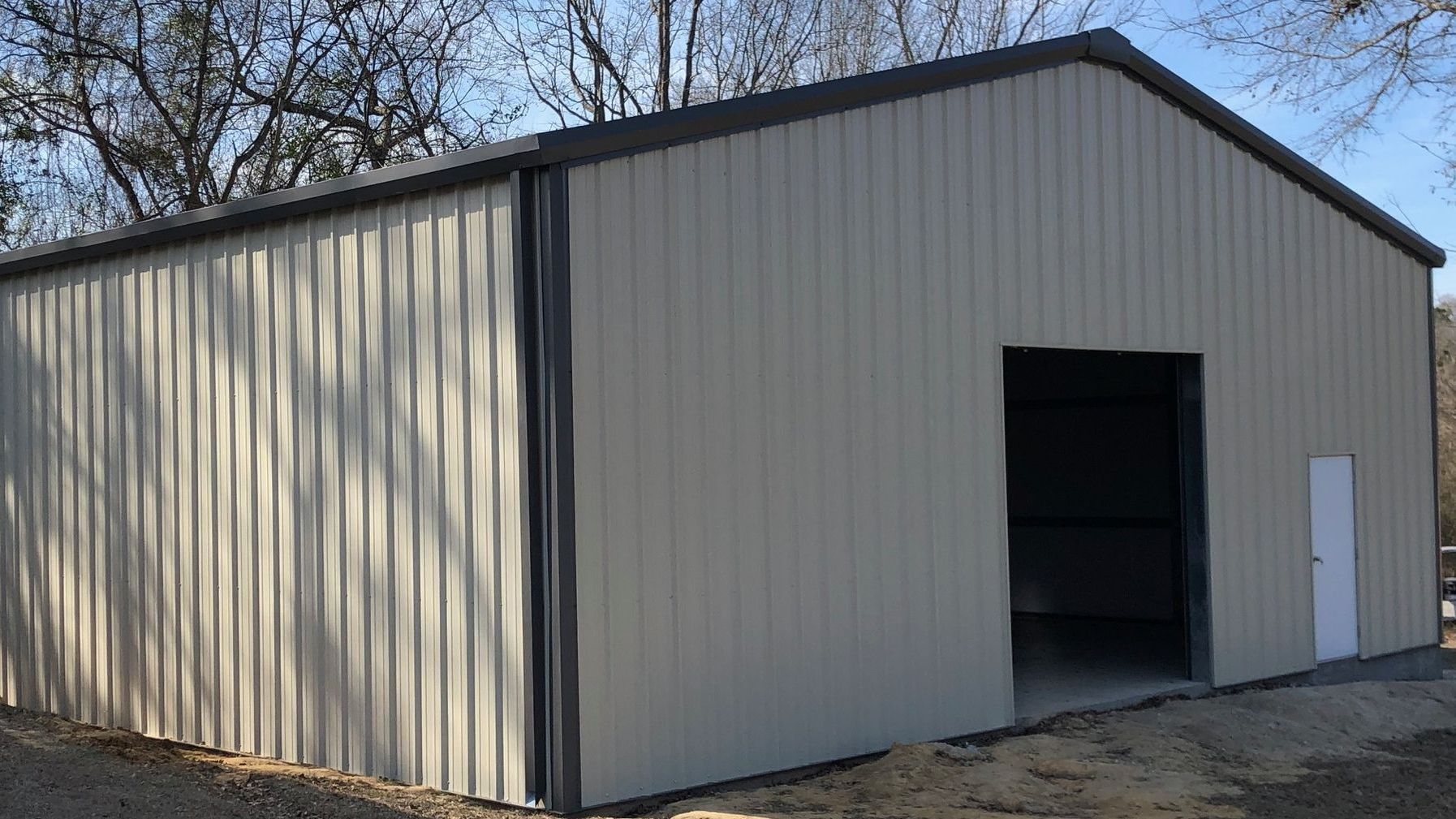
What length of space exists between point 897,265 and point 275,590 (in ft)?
13.3

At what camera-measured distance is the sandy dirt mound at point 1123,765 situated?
271 inches

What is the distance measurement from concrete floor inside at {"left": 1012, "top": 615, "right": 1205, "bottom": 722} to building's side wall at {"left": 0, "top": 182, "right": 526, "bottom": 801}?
3.99 meters

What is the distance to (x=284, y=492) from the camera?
781 cm

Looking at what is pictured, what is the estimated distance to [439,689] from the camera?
691 cm

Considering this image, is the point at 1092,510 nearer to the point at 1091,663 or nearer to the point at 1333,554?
the point at 1091,663

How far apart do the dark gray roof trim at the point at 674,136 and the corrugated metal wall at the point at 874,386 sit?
4.1 inches

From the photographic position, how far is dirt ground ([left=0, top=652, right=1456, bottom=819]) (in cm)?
674

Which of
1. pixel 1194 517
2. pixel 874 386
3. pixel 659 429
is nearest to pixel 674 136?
pixel 659 429

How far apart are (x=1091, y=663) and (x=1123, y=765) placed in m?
3.75

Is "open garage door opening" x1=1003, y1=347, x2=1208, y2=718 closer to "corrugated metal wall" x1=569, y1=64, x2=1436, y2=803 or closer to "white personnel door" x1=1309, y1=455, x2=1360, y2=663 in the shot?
"white personnel door" x1=1309, y1=455, x2=1360, y2=663

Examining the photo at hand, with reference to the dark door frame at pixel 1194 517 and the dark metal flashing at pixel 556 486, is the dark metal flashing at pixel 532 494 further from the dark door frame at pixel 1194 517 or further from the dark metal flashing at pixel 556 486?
the dark door frame at pixel 1194 517

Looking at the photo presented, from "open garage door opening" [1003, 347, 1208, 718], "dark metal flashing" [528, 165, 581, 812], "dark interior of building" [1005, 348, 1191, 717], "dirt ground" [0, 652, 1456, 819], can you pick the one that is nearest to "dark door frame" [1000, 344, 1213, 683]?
"dirt ground" [0, 652, 1456, 819]

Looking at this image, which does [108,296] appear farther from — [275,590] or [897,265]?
[897,265]

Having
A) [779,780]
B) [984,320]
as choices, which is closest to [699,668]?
[779,780]
